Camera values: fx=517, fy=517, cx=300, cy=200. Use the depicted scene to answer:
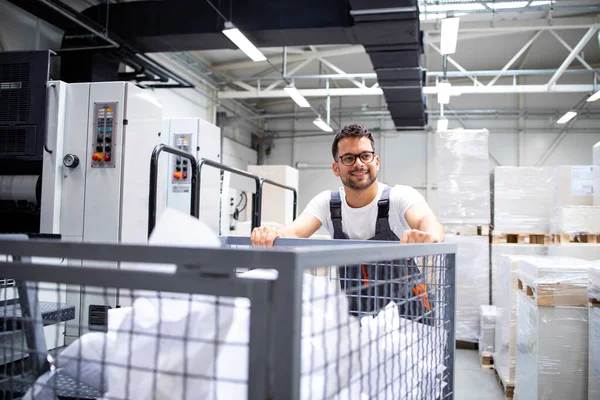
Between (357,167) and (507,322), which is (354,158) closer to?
(357,167)

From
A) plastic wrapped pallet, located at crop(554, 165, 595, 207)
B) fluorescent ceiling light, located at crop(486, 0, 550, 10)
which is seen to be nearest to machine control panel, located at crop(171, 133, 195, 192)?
plastic wrapped pallet, located at crop(554, 165, 595, 207)

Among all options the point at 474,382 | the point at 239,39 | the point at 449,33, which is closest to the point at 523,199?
the point at 449,33

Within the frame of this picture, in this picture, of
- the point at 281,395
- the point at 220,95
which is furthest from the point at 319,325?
the point at 220,95

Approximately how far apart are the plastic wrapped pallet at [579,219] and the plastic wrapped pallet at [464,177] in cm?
96

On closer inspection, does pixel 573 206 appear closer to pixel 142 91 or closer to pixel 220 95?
pixel 142 91

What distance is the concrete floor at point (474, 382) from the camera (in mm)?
4709

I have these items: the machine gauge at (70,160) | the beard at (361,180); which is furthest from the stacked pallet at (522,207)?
the machine gauge at (70,160)

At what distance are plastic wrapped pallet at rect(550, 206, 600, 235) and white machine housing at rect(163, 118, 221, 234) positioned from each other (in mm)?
3988

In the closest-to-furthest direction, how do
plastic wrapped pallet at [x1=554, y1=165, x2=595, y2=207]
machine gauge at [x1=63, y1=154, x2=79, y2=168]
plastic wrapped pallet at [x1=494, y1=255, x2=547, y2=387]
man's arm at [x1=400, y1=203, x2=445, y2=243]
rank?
1. man's arm at [x1=400, y1=203, x2=445, y2=243]
2. machine gauge at [x1=63, y1=154, x2=79, y2=168]
3. plastic wrapped pallet at [x1=494, y1=255, x2=547, y2=387]
4. plastic wrapped pallet at [x1=554, y1=165, x2=595, y2=207]

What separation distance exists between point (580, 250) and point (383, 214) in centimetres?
428

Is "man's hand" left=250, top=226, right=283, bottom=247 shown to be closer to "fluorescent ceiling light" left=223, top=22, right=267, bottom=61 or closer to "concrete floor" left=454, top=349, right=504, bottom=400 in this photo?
"concrete floor" left=454, top=349, right=504, bottom=400

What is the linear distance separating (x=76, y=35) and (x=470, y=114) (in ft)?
35.0

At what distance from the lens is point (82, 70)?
21.2 ft

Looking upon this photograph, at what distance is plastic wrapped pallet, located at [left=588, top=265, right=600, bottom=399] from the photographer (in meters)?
3.07
